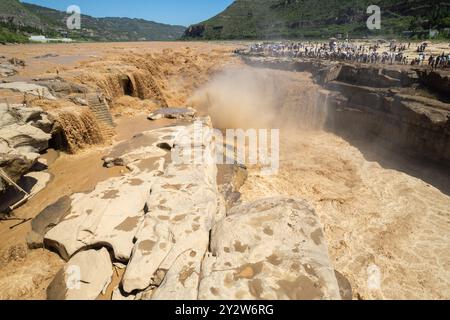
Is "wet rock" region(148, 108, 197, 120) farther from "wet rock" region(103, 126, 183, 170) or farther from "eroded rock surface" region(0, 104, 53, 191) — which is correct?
"eroded rock surface" region(0, 104, 53, 191)

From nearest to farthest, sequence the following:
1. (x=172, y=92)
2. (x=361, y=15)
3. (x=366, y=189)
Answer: (x=366, y=189) < (x=172, y=92) < (x=361, y=15)

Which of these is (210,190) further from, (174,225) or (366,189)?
(366,189)

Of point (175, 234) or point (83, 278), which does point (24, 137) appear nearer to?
point (83, 278)

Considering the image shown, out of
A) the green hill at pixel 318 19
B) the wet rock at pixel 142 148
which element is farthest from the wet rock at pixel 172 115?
the green hill at pixel 318 19

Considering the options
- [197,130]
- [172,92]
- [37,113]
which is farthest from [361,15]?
[37,113]

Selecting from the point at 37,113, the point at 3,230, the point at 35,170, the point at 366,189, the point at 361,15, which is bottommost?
the point at 366,189

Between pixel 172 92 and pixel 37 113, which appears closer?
pixel 37 113

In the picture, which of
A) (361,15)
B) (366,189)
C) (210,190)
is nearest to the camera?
(210,190)

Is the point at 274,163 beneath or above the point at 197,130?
beneath
